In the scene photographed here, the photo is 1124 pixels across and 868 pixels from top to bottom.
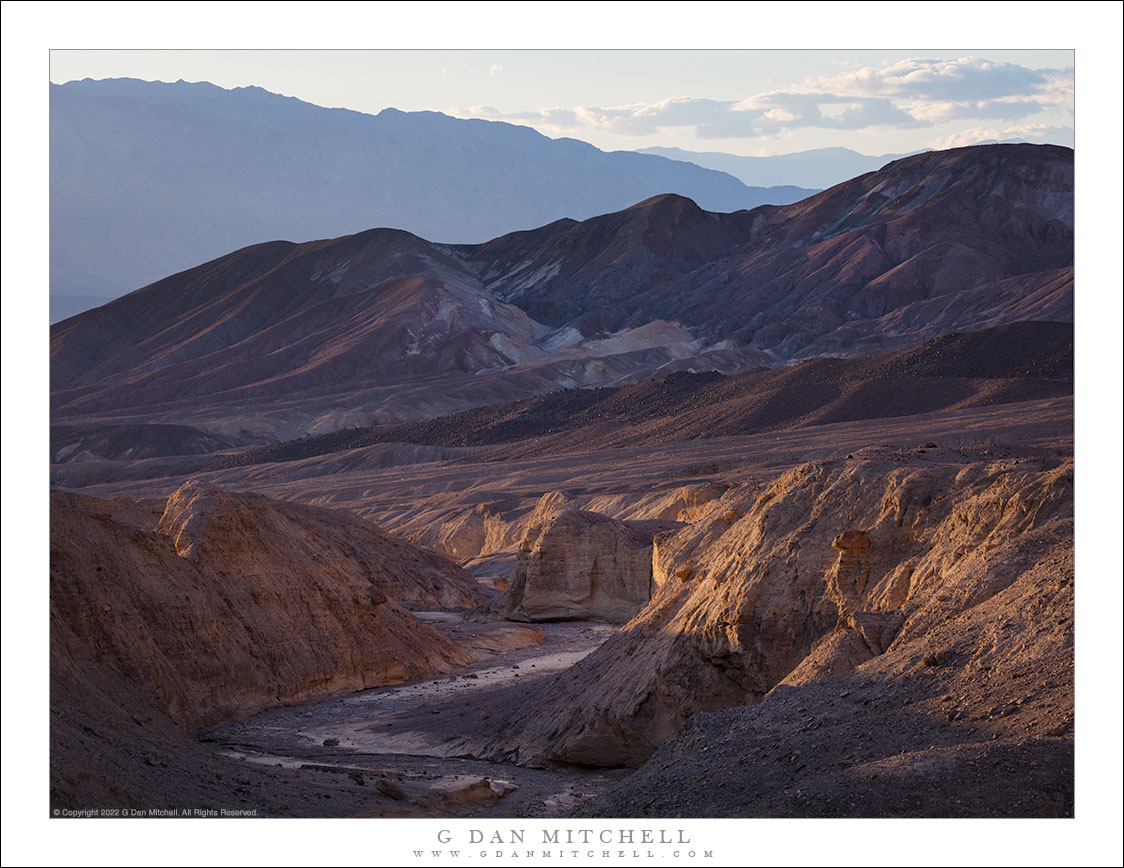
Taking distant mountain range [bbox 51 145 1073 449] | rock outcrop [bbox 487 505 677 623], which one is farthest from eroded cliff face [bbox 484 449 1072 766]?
distant mountain range [bbox 51 145 1073 449]

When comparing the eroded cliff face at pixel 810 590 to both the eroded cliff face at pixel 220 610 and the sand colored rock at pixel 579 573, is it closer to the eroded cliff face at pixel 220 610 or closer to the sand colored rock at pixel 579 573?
the eroded cliff face at pixel 220 610

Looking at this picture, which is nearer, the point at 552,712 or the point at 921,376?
the point at 552,712

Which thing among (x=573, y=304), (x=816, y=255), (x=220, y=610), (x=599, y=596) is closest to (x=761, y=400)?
(x=599, y=596)

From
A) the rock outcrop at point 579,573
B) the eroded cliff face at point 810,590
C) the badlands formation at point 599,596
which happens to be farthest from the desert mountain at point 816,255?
the eroded cliff face at point 810,590

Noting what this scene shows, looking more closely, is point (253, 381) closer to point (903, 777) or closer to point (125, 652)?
point (125, 652)

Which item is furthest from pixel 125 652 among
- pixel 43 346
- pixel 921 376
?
pixel 921 376

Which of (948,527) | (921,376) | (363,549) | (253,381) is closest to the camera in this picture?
(948,527)

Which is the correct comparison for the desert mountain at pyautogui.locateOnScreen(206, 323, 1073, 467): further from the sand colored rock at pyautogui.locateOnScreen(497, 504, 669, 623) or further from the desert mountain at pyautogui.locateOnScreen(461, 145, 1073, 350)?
the sand colored rock at pyautogui.locateOnScreen(497, 504, 669, 623)

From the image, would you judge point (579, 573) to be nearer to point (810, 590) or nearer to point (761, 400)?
point (810, 590)
